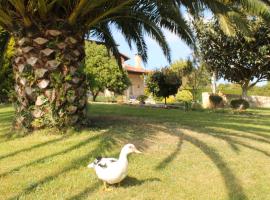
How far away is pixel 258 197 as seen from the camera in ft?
17.8

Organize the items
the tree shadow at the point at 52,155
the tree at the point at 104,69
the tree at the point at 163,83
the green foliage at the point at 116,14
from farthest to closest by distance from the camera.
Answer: the tree at the point at 104,69
the tree at the point at 163,83
the green foliage at the point at 116,14
the tree shadow at the point at 52,155

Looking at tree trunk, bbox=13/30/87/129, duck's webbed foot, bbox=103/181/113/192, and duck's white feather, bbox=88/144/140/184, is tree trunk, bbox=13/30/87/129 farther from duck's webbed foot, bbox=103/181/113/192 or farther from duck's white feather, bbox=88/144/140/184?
duck's white feather, bbox=88/144/140/184

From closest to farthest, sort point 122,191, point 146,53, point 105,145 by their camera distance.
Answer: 1. point 122,191
2. point 105,145
3. point 146,53

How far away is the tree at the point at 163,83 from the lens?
2423 cm

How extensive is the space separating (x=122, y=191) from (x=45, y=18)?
4.62 metres

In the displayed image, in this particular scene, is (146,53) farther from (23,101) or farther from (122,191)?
(122,191)

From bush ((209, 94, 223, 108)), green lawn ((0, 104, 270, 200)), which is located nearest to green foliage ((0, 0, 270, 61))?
green lawn ((0, 104, 270, 200))

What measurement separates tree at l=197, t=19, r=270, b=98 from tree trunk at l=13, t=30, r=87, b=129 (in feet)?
51.9

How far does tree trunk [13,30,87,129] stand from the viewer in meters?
8.45

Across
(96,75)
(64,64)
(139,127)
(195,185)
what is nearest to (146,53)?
(139,127)

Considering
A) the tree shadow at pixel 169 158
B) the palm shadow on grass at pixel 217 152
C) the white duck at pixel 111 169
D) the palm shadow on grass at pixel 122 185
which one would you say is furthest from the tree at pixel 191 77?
the white duck at pixel 111 169

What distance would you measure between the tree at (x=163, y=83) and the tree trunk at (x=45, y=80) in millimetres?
15852

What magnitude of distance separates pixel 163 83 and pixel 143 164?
1806cm

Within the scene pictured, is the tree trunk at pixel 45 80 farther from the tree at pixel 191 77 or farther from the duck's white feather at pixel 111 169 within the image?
the tree at pixel 191 77
